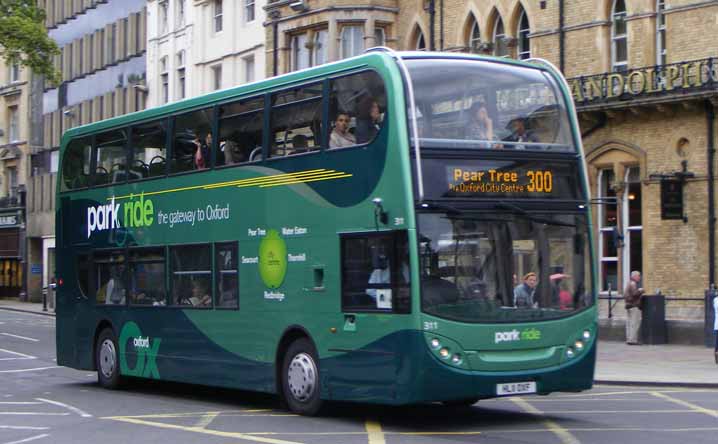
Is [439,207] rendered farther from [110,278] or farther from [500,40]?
[500,40]

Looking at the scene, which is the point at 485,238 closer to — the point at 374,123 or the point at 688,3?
the point at 374,123

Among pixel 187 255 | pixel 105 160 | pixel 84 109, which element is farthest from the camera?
pixel 84 109

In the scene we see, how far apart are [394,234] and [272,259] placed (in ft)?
9.24

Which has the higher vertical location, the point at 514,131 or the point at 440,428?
the point at 514,131

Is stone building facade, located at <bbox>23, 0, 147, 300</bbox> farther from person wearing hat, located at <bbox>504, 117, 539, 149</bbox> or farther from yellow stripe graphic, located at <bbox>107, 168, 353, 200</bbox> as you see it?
person wearing hat, located at <bbox>504, 117, 539, 149</bbox>

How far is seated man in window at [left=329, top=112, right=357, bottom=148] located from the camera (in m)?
14.7

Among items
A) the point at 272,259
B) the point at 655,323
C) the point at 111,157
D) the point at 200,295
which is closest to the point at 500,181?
the point at 272,259

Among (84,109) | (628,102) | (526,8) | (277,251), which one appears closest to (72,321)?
(277,251)

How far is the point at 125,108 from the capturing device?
56.1m

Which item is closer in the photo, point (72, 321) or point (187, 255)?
point (187, 255)

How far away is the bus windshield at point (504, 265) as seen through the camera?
13.7 metres

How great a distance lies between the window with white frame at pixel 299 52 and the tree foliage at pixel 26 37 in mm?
7564

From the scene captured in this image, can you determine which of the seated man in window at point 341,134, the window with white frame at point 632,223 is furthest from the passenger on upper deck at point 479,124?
the window with white frame at point 632,223

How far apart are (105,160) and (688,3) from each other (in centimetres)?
1521
